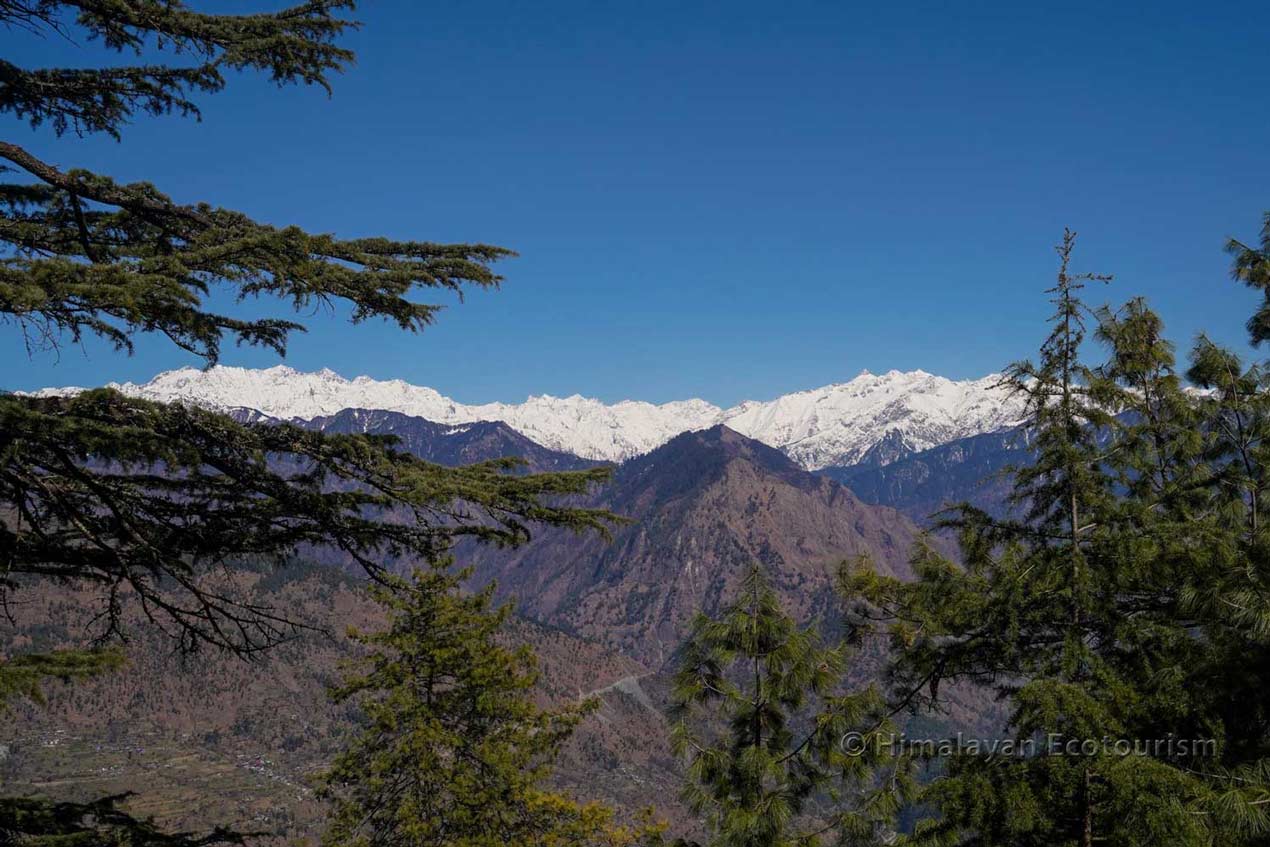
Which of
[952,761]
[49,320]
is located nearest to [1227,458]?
[952,761]

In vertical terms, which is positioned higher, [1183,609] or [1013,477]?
[1013,477]

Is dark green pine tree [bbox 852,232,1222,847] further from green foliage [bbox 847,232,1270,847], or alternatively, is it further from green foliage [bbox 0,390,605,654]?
green foliage [bbox 0,390,605,654]

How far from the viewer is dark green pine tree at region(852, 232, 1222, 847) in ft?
27.8

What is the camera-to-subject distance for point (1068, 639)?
930 cm

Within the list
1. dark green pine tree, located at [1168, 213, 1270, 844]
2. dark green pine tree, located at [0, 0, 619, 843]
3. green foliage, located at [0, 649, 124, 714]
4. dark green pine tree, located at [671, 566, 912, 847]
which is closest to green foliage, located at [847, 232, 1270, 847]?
dark green pine tree, located at [1168, 213, 1270, 844]

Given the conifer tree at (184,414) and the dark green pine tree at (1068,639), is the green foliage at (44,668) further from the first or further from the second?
the dark green pine tree at (1068,639)

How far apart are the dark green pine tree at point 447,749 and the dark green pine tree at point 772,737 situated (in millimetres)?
4518

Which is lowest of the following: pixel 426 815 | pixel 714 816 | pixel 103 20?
pixel 426 815

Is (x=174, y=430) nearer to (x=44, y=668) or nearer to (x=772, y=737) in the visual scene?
(x=44, y=668)

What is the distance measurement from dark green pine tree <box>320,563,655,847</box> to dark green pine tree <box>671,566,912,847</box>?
4.52 meters

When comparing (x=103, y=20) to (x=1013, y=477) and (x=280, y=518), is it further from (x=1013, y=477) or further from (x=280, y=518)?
(x=1013, y=477)

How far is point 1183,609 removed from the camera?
8750mm

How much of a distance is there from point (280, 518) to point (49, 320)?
9.28 feet

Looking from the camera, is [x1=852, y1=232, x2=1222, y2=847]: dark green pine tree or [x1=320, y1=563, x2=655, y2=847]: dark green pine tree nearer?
[x1=852, y1=232, x2=1222, y2=847]: dark green pine tree
